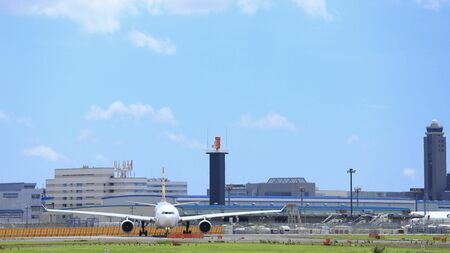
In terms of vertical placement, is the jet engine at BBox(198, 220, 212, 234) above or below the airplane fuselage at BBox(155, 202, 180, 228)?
below

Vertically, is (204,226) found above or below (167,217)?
below

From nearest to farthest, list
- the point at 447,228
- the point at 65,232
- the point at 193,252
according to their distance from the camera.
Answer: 1. the point at 193,252
2. the point at 65,232
3. the point at 447,228

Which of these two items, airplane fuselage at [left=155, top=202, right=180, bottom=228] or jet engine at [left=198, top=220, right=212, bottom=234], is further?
jet engine at [left=198, top=220, right=212, bottom=234]

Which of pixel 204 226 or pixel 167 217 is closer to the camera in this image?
pixel 167 217

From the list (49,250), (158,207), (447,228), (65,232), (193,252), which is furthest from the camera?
(447,228)

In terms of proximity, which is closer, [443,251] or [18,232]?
[443,251]

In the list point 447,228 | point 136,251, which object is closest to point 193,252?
point 136,251

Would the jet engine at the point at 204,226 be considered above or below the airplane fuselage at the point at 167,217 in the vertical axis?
below

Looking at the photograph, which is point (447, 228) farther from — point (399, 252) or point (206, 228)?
point (399, 252)

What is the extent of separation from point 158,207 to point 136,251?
48473 millimetres

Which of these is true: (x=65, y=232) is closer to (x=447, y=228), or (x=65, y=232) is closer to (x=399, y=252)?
(x=447, y=228)

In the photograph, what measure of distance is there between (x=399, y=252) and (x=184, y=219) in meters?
52.6

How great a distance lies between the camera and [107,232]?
128500 mm

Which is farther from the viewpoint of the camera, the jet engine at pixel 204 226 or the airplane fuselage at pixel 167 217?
the jet engine at pixel 204 226
